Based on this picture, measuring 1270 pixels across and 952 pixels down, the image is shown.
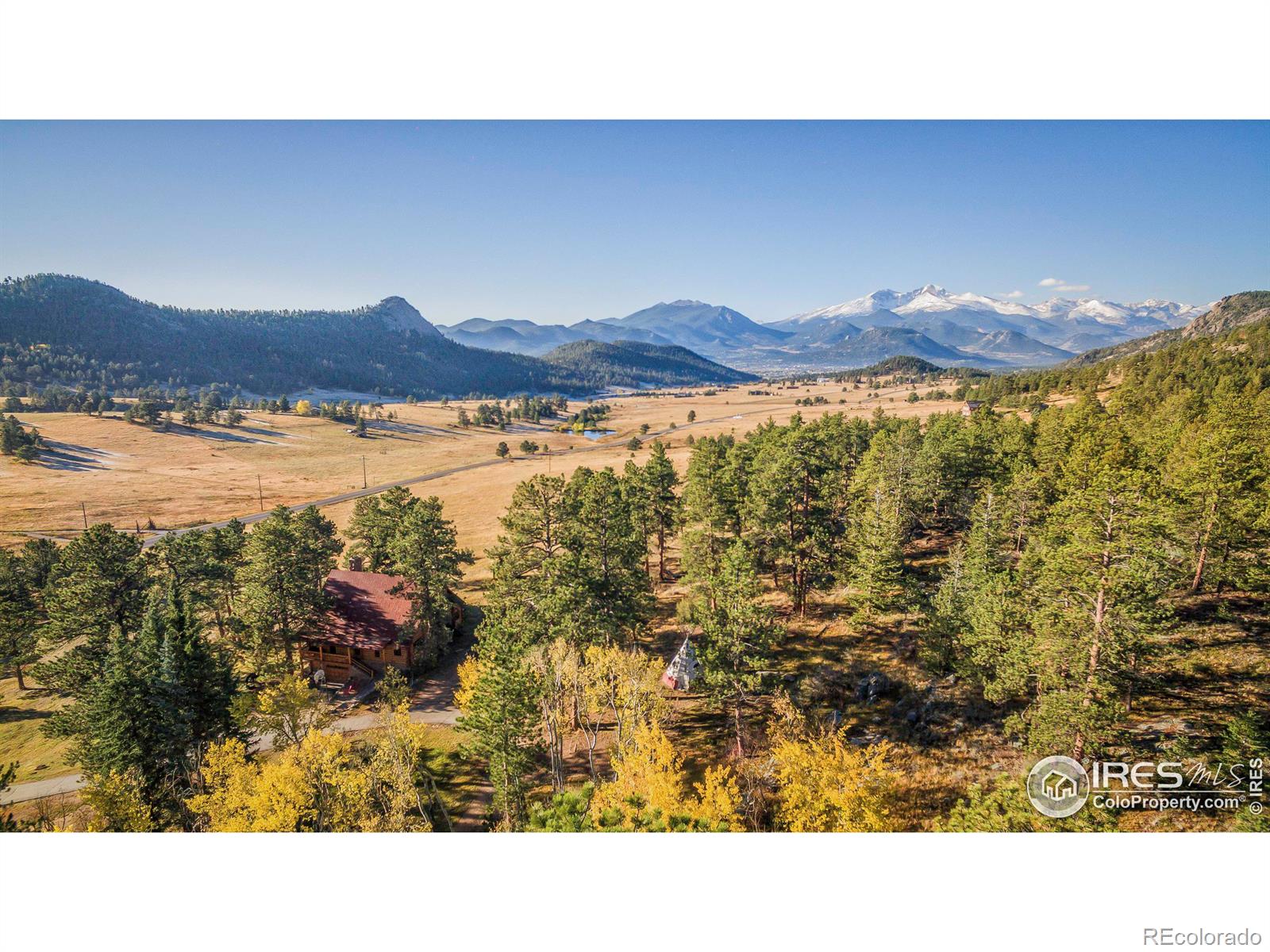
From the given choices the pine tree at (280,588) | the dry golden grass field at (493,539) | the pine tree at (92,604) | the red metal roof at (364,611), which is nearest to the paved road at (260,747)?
the dry golden grass field at (493,539)

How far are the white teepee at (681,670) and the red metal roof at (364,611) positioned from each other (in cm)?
2134

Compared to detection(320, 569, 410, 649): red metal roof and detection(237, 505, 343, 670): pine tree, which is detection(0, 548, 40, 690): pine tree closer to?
detection(237, 505, 343, 670): pine tree

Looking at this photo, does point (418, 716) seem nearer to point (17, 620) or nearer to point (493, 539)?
point (17, 620)

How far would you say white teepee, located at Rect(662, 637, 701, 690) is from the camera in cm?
3469

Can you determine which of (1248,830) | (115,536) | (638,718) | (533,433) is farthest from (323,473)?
(1248,830)

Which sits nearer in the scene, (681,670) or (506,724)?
(506,724)

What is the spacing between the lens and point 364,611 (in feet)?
137

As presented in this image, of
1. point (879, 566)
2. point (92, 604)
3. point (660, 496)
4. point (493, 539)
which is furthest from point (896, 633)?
point (493, 539)

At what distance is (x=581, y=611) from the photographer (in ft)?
97.9

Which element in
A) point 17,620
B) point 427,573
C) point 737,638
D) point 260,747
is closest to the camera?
point 737,638

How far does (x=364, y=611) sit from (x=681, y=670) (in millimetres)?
25780

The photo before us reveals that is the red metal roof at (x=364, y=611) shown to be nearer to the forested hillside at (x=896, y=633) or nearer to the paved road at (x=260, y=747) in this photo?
the paved road at (x=260, y=747)

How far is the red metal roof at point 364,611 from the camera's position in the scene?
4053 centimetres

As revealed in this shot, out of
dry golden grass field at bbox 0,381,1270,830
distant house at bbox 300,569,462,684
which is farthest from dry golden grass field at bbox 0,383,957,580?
distant house at bbox 300,569,462,684
